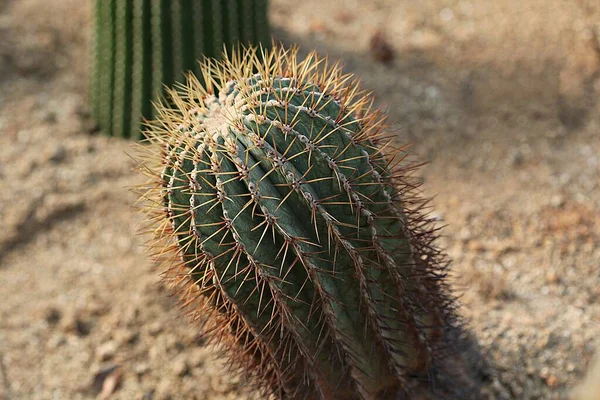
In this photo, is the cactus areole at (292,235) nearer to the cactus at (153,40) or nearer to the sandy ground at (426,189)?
the sandy ground at (426,189)

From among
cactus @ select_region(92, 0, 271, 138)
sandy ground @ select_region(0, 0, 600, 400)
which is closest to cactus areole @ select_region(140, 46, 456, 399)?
sandy ground @ select_region(0, 0, 600, 400)

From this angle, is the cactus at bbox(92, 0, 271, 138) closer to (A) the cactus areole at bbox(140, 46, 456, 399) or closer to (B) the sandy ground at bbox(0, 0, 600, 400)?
→ (B) the sandy ground at bbox(0, 0, 600, 400)

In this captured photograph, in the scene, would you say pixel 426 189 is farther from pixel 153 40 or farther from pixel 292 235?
pixel 153 40

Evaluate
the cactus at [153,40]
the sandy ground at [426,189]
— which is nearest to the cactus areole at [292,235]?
the sandy ground at [426,189]

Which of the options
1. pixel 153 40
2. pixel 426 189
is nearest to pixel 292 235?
pixel 426 189

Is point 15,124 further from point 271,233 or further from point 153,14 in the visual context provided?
point 271,233

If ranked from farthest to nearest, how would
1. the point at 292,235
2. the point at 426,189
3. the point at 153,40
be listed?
1. the point at 153,40
2. the point at 426,189
3. the point at 292,235
